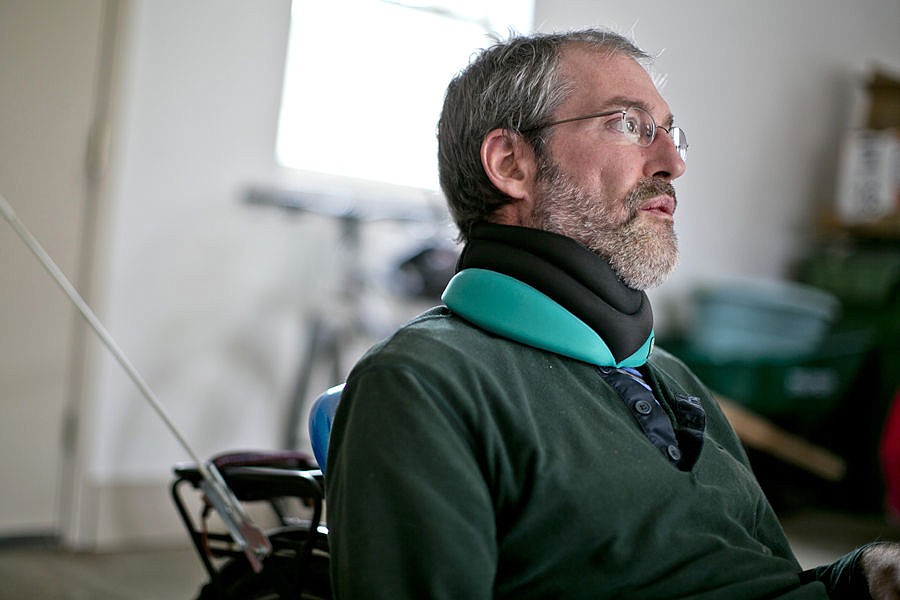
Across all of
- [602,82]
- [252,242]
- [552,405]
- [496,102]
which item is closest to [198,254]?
[252,242]

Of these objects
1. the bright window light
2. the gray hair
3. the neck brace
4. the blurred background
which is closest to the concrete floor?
the blurred background

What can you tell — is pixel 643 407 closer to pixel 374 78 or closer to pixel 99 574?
pixel 99 574

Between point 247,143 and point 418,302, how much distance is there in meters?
0.83

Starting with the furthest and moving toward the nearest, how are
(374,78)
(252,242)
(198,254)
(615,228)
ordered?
(374,78) < (252,242) < (198,254) < (615,228)

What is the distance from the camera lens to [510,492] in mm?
1097

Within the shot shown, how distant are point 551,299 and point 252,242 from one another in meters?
2.05

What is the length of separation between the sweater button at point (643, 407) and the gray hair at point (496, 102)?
0.42 meters

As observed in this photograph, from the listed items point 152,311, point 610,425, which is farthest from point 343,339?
point 610,425

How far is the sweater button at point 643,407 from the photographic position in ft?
4.14

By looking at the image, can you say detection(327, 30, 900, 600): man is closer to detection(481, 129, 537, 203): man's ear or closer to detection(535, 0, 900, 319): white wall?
detection(481, 129, 537, 203): man's ear

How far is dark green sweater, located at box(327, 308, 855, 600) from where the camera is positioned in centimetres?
102

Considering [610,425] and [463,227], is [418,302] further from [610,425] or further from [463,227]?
[610,425]

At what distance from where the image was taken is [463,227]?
1618 millimetres

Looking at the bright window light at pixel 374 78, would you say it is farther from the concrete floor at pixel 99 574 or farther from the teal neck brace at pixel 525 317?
the teal neck brace at pixel 525 317
